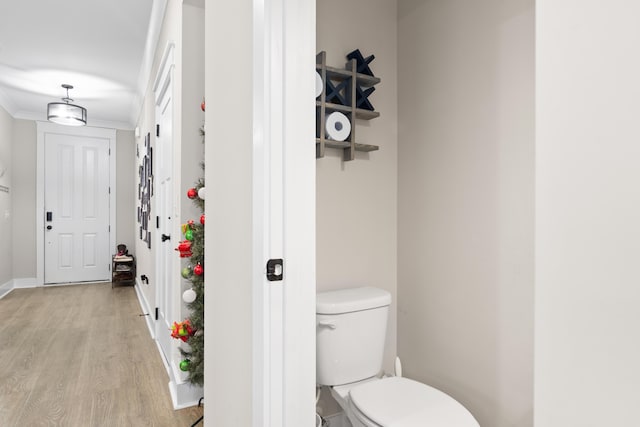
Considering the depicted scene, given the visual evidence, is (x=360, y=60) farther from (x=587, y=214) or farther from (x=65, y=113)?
(x=65, y=113)

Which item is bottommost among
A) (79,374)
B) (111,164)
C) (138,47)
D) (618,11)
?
(79,374)

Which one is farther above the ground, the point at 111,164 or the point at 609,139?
the point at 111,164

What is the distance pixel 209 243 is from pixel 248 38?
75cm

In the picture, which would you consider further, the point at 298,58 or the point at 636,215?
the point at 298,58

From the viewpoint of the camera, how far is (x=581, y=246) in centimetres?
26

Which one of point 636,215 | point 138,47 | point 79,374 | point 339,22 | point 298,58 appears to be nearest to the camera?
point 636,215

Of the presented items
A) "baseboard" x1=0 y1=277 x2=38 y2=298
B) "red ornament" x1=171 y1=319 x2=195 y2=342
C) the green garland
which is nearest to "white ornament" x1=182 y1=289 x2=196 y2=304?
the green garland

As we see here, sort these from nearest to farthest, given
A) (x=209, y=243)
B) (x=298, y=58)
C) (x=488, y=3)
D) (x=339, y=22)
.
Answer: (x=298, y=58) < (x=209, y=243) < (x=488, y=3) < (x=339, y=22)

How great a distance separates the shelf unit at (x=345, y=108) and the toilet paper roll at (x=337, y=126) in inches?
0.8

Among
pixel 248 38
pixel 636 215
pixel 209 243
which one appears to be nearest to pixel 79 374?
pixel 209 243

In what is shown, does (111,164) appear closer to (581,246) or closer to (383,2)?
(383,2)

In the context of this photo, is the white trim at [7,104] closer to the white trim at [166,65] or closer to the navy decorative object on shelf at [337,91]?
the white trim at [166,65]

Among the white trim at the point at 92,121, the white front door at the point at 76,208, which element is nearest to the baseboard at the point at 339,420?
the white front door at the point at 76,208

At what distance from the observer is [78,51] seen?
11.8ft
